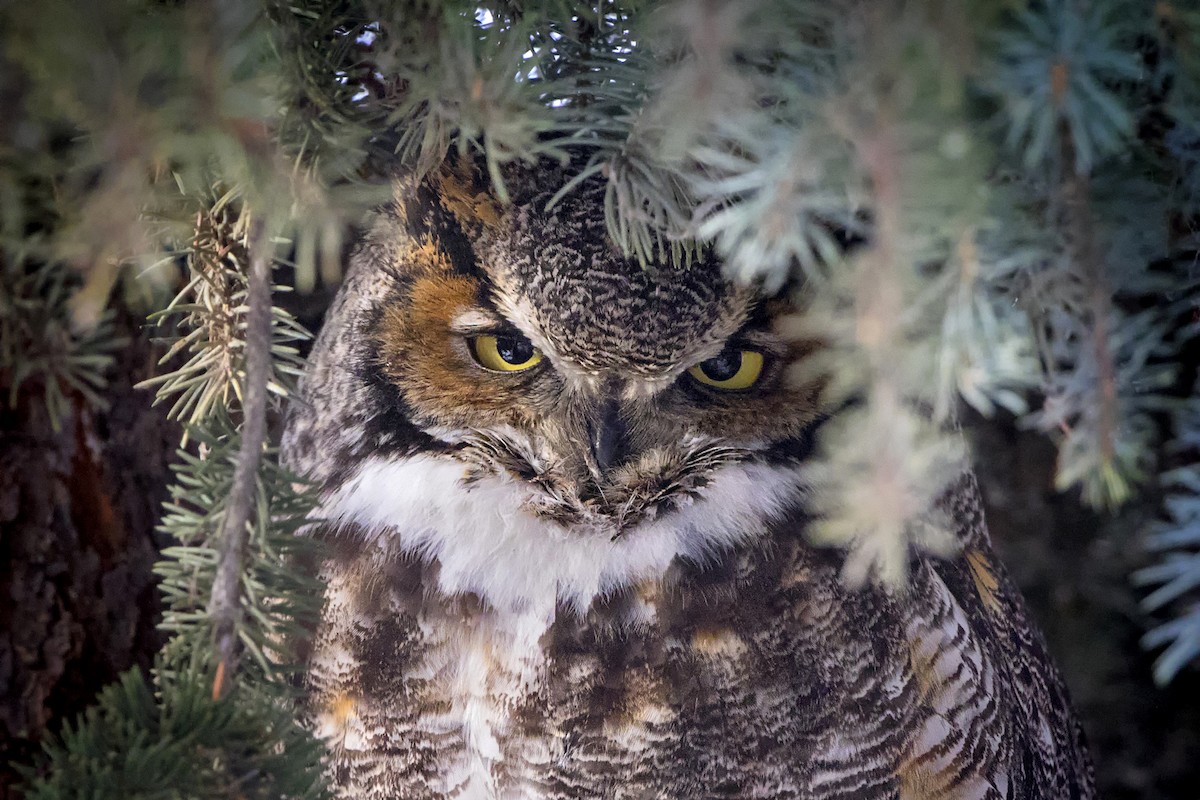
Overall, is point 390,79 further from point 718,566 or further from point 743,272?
point 718,566

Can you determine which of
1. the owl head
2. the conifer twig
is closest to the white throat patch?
the owl head

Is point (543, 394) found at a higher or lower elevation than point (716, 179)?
lower

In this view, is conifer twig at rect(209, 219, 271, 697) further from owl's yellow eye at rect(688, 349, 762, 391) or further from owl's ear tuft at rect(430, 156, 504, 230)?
owl's yellow eye at rect(688, 349, 762, 391)

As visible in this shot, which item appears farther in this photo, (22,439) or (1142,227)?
(22,439)

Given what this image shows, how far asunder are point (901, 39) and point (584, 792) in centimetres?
79

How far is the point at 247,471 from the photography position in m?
0.66

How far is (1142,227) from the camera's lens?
0.57m

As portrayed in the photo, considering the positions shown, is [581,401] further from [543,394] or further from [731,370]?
[731,370]

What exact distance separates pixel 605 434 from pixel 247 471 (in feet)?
1.25

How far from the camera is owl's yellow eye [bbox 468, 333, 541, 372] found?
3.11 ft

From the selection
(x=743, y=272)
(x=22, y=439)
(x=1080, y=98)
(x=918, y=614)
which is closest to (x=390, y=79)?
(x=743, y=272)

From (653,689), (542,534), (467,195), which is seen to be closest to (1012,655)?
(653,689)

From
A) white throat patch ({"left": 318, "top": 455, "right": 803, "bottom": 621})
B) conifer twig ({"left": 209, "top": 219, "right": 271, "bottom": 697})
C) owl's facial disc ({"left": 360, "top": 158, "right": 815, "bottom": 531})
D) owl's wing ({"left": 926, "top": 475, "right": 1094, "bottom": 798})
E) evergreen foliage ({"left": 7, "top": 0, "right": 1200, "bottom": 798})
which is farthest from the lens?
owl's wing ({"left": 926, "top": 475, "right": 1094, "bottom": 798})

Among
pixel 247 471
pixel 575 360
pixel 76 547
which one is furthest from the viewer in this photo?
pixel 76 547
